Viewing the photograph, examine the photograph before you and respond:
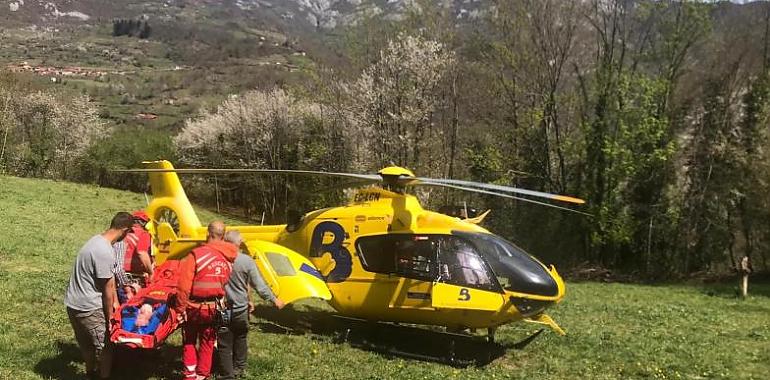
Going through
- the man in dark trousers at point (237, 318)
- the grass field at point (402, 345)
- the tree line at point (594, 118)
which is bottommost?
the grass field at point (402, 345)

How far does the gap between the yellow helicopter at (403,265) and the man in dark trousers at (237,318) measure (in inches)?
60.3

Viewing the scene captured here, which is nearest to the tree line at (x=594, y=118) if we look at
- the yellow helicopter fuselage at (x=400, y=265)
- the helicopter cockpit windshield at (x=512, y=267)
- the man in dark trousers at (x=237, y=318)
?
the yellow helicopter fuselage at (x=400, y=265)

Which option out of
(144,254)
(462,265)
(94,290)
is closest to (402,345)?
(462,265)

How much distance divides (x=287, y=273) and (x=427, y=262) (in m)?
2.23

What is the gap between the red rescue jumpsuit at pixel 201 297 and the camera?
6.47 m

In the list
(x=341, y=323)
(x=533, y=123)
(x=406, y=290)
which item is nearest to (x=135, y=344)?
(x=406, y=290)

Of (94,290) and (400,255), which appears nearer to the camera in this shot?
(94,290)

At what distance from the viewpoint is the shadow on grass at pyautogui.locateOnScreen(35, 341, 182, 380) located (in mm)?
7020

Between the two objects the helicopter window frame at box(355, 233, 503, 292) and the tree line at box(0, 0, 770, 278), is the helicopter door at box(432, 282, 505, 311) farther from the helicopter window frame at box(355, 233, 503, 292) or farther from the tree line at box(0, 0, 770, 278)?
the tree line at box(0, 0, 770, 278)

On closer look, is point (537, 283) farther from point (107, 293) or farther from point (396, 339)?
point (107, 293)

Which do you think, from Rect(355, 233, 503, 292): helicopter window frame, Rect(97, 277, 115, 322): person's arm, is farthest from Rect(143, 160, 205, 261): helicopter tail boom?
Rect(97, 277, 115, 322): person's arm

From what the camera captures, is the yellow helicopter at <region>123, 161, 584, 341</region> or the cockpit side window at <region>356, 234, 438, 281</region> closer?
the yellow helicopter at <region>123, 161, 584, 341</region>

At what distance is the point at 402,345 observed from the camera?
9.67 metres

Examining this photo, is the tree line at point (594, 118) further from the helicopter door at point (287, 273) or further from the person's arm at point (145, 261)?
the person's arm at point (145, 261)
